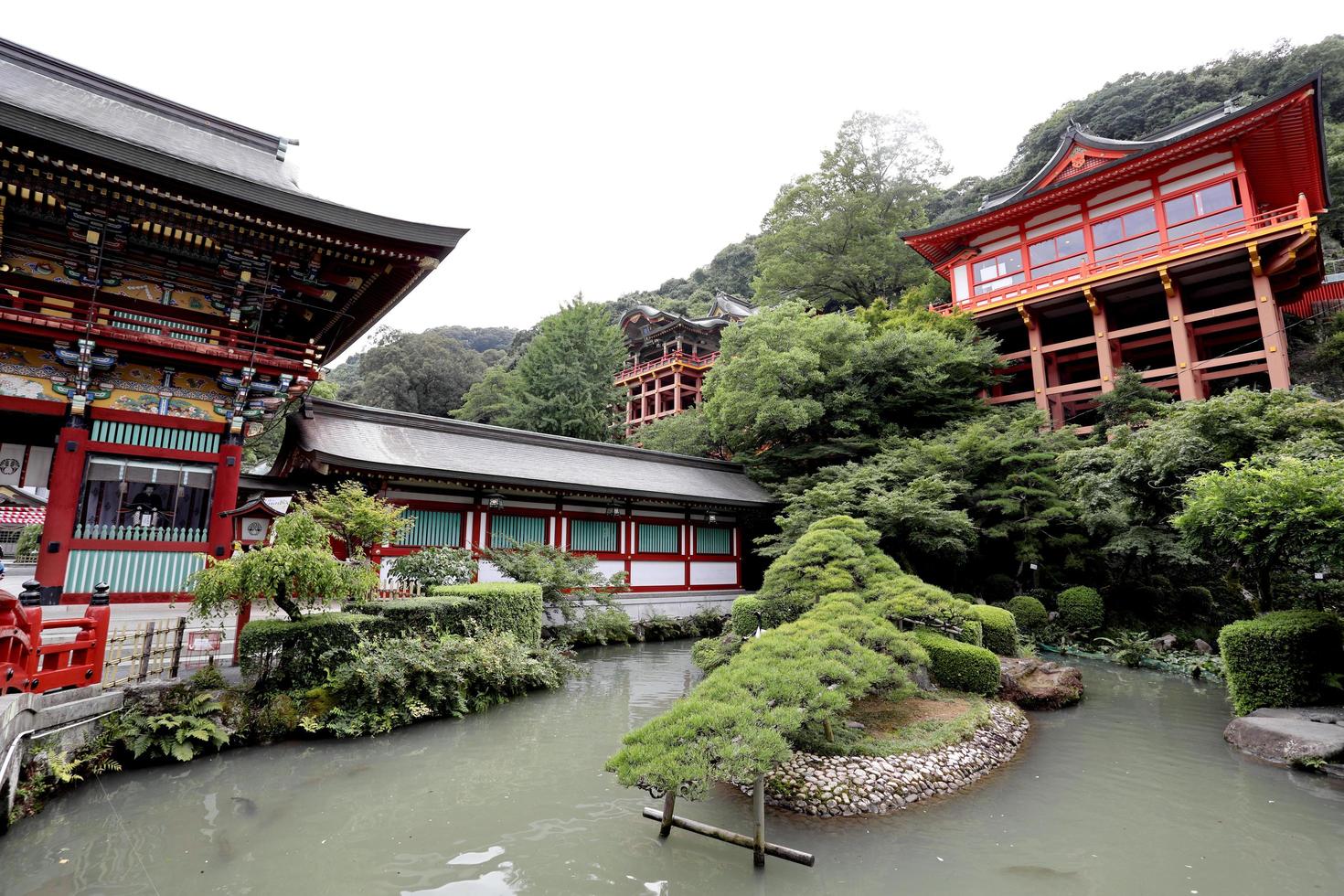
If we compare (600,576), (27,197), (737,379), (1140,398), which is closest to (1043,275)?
(1140,398)

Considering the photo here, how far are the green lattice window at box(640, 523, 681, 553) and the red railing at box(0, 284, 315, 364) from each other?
8.69 m

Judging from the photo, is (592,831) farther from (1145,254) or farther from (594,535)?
(1145,254)

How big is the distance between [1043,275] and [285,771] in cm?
2399

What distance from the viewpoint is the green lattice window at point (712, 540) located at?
17.4 metres

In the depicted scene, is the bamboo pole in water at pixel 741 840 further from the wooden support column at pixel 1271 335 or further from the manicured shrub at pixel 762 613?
the wooden support column at pixel 1271 335

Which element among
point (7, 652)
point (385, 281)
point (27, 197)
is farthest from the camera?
point (385, 281)

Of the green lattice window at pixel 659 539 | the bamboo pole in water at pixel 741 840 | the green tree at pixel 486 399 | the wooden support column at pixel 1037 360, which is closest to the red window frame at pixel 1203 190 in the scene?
the wooden support column at pixel 1037 360

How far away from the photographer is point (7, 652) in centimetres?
498

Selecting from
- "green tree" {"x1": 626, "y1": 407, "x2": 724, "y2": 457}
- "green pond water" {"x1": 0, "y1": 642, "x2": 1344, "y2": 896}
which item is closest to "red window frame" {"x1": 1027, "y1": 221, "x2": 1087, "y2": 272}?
"green tree" {"x1": 626, "y1": 407, "x2": 724, "y2": 457}

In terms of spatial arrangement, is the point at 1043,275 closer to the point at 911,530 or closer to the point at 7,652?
the point at 911,530

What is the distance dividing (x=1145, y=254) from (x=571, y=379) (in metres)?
19.7

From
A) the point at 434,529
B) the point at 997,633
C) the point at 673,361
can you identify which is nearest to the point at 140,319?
the point at 434,529

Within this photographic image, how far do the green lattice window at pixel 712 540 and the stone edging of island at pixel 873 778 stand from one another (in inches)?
430

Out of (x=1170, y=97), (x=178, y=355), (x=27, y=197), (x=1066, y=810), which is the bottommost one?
(x=1066, y=810)
